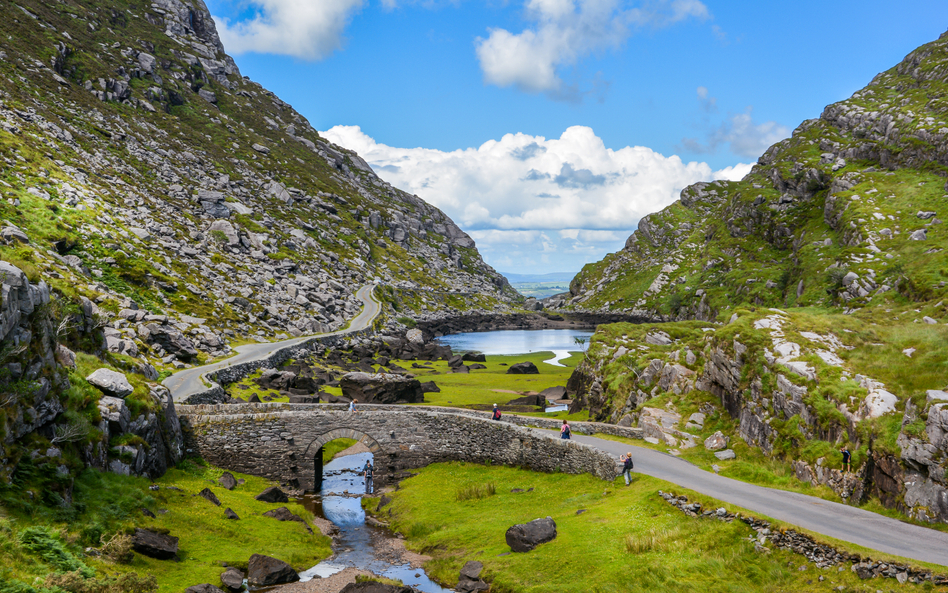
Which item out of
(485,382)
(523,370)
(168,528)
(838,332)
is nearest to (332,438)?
(168,528)

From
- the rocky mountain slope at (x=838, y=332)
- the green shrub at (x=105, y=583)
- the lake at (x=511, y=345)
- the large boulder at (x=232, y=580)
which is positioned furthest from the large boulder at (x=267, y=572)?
the lake at (x=511, y=345)

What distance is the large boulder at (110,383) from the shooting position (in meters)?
33.5

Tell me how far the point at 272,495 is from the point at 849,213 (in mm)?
113052

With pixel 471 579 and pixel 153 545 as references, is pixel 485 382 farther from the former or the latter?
pixel 153 545

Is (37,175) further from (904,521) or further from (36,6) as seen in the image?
(36,6)

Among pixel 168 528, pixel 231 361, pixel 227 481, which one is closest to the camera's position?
pixel 168 528

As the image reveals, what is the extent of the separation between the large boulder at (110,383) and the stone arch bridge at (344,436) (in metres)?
9.01

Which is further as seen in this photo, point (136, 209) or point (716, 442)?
point (136, 209)

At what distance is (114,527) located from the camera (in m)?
25.2

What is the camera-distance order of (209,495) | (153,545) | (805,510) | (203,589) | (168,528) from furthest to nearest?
1. (209,495)
2. (168,528)
3. (153,545)
4. (805,510)
5. (203,589)

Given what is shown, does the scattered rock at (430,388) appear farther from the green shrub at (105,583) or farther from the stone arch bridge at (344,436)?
the green shrub at (105,583)

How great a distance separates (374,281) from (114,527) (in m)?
174

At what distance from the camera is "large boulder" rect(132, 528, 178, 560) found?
81.7 ft

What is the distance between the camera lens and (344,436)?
144 feet
